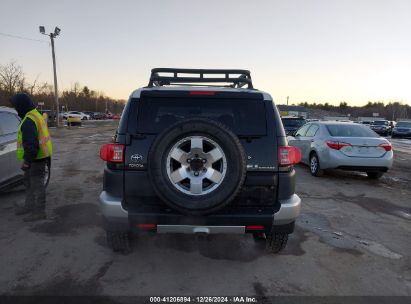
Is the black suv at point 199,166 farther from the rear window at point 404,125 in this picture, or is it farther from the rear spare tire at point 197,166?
the rear window at point 404,125

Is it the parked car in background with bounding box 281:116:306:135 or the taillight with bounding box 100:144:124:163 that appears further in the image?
the parked car in background with bounding box 281:116:306:135

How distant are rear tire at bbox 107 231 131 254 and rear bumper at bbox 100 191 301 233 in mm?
424

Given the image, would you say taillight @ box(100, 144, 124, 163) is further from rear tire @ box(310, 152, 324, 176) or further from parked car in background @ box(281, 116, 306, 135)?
parked car in background @ box(281, 116, 306, 135)

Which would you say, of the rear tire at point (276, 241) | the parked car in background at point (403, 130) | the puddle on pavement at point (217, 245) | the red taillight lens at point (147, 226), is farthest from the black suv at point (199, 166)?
the parked car in background at point (403, 130)

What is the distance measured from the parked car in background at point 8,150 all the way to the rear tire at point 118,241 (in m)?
3.11

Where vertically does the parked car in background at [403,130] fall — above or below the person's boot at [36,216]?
below

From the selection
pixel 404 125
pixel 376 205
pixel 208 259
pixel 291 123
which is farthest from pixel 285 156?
pixel 404 125

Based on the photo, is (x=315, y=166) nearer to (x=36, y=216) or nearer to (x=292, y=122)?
(x=36, y=216)

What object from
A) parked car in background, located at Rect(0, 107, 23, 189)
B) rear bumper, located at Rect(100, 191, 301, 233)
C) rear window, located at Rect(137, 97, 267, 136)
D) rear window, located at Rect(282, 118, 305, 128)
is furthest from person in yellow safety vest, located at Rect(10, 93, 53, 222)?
rear window, located at Rect(282, 118, 305, 128)

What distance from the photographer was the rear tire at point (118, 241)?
375 cm

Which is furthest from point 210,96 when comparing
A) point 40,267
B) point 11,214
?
point 11,214

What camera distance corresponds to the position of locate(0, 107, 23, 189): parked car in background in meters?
5.87

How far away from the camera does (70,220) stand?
5.10 metres

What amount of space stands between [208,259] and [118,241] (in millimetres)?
1010
